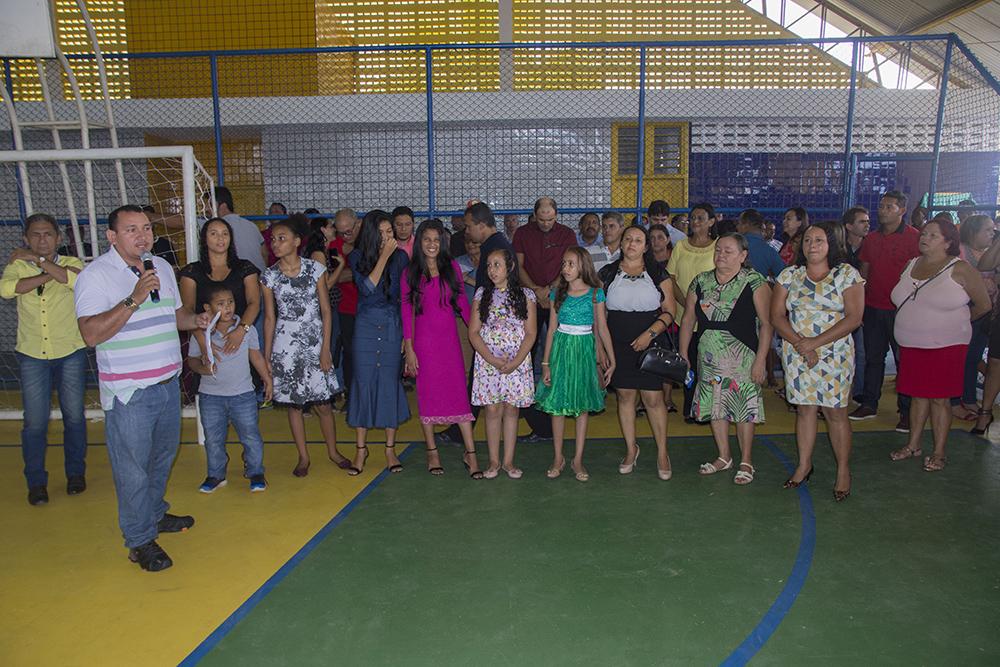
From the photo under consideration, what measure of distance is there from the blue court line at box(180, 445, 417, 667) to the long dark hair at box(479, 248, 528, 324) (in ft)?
4.63

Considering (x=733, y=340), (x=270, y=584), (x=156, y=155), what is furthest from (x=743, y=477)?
(x=156, y=155)

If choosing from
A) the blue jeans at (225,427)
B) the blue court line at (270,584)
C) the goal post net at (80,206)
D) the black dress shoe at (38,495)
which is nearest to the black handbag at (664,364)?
the blue court line at (270,584)

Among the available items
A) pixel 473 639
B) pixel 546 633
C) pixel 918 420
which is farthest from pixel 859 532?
pixel 473 639

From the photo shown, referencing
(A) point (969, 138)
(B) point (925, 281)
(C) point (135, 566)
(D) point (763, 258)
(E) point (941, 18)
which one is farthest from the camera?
(E) point (941, 18)

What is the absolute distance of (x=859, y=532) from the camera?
4316 mm

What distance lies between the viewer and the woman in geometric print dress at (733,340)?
4.98m

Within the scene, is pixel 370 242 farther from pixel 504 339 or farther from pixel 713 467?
pixel 713 467

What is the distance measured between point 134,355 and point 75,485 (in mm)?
1959

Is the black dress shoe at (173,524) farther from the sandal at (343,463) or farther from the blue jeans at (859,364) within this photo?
the blue jeans at (859,364)

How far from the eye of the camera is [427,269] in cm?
517

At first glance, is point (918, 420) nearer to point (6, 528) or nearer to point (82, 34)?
point (6, 528)

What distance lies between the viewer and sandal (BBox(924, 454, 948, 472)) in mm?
5336

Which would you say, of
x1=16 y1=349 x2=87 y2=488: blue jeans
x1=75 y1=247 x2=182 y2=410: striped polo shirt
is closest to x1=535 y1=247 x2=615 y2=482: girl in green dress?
x1=75 y1=247 x2=182 y2=410: striped polo shirt

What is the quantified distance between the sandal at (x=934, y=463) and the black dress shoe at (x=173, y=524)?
493 cm
